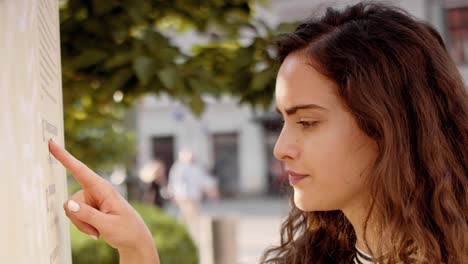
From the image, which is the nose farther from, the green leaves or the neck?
the green leaves

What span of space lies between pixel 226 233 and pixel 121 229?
3322 mm

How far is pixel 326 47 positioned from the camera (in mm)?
1433

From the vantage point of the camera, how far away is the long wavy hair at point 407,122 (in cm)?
133

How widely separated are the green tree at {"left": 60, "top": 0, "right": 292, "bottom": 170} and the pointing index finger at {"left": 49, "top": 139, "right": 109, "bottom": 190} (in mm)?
1270

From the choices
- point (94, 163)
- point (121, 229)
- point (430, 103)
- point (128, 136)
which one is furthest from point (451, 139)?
point (128, 136)

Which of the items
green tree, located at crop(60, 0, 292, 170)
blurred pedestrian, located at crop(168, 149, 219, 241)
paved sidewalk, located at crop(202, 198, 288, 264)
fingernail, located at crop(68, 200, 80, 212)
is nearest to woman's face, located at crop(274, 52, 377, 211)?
fingernail, located at crop(68, 200, 80, 212)

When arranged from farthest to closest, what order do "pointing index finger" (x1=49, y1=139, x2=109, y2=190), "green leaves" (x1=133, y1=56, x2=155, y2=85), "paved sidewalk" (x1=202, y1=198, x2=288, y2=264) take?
"paved sidewalk" (x1=202, y1=198, x2=288, y2=264)
"green leaves" (x1=133, y1=56, x2=155, y2=85)
"pointing index finger" (x1=49, y1=139, x2=109, y2=190)

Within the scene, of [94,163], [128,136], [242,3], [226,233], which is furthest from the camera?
[128,136]

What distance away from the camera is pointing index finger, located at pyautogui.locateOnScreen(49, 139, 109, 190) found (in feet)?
3.37

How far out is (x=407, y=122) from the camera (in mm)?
1380

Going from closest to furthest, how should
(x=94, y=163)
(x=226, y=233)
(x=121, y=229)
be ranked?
(x=121, y=229) → (x=226, y=233) → (x=94, y=163)

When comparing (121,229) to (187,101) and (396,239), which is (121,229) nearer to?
(396,239)

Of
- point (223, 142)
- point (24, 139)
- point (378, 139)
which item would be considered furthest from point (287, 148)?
point (223, 142)

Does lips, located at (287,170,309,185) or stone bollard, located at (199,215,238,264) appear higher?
lips, located at (287,170,309,185)
